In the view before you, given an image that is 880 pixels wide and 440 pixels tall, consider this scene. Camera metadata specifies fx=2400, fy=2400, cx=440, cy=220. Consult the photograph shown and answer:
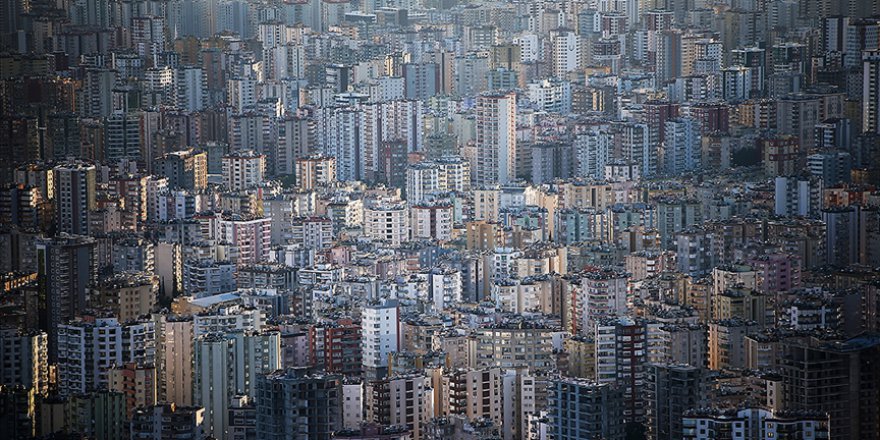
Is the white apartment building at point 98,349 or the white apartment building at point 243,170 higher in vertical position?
the white apartment building at point 243,170

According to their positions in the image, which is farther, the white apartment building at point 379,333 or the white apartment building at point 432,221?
the white apartment building at point 432,221

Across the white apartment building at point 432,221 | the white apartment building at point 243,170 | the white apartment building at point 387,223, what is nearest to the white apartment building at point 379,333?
the white apartment building at point 387,223

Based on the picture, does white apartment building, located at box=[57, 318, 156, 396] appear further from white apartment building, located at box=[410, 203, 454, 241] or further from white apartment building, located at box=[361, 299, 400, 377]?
white apartment building, located at box=[410, 203, 454, 241]

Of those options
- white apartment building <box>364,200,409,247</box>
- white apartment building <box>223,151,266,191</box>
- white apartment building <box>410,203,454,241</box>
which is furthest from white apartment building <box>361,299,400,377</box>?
white apartment building <box>223,151,266,191</box>

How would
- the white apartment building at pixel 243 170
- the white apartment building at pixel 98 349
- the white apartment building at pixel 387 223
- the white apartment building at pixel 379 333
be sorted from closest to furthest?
the white apartment building at pixel 98 349 → the white apartment building at pixel 379 333 → the white apartment building at pixel 387 223 → the white apartment building at pixel 243 170

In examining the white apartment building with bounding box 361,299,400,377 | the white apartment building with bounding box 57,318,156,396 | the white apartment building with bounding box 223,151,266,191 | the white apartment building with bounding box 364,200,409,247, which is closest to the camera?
the white apartment building with bounding box 57,318,156,396

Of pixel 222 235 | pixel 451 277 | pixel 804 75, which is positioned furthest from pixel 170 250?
pixel 804 75

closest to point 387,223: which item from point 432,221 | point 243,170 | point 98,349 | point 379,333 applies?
point 432,221

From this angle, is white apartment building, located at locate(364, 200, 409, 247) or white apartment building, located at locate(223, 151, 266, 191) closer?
white apartment building, located at locate(364, 200, 409, 247)

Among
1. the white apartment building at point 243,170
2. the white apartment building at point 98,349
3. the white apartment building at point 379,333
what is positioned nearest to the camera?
the white apartment building at point 98,349

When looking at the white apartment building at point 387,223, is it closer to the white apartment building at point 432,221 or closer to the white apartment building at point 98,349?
the white apartment building at point 432,221

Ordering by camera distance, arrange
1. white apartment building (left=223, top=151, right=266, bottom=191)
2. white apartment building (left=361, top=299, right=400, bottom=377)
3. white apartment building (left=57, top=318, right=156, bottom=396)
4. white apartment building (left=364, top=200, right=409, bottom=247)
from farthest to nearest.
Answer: white apartment building (left=223, top=151, right=266, bottom=191) < white apartment building (left=364, top=200, right=409, bottom=247) < white apartment building (left=361, top=299, right=400, bottom=377) < white apartment building (left=57, top=318, right=156, bottom=396)

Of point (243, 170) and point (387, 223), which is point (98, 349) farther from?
point (243, 170)

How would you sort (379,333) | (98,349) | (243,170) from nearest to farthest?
(98,349)
(379,333)
(243,170)
